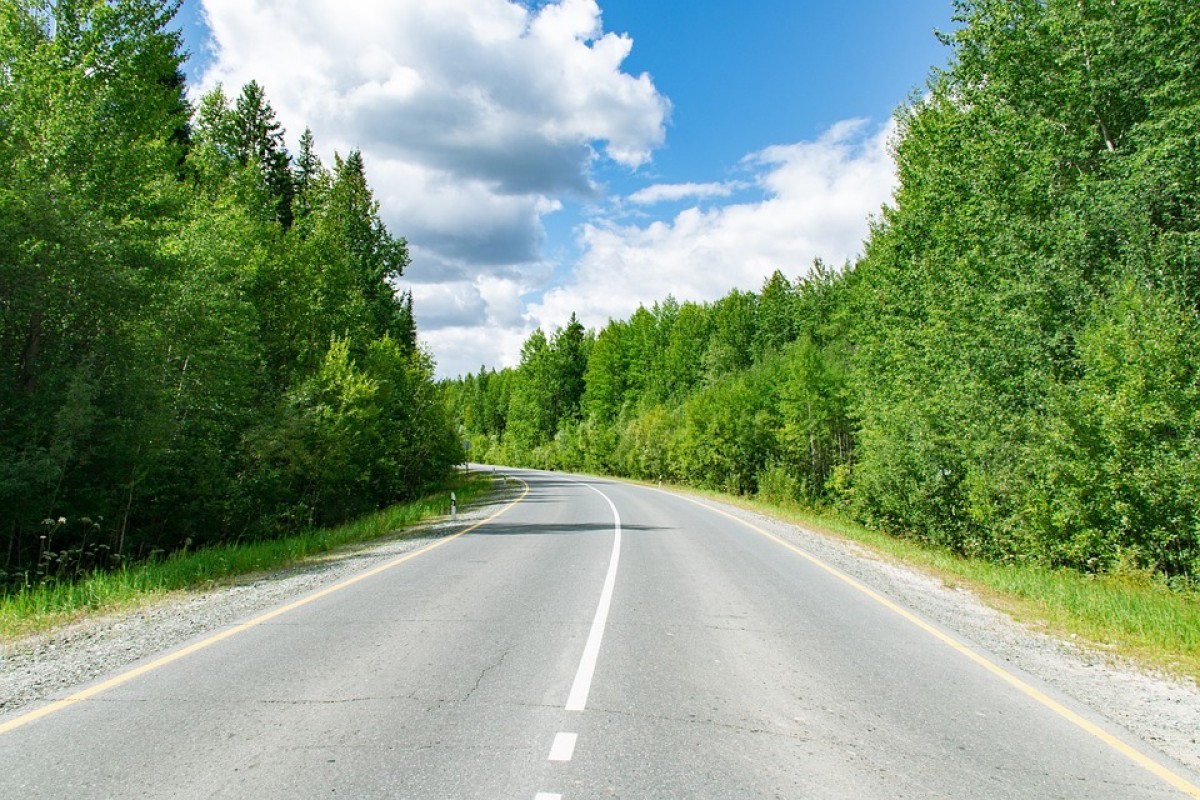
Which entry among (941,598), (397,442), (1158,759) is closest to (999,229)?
(941,598)

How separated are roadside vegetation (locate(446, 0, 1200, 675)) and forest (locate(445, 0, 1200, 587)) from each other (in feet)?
0.18

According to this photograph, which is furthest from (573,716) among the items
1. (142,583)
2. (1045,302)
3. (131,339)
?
(1045,302)

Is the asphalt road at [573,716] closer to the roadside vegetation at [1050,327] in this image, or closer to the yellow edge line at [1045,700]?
the yellow edge line at [1045,700]

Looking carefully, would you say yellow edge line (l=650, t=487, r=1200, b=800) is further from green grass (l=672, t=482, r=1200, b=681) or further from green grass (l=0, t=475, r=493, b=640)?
green grass (l=0, t=475, r=493, b=640)

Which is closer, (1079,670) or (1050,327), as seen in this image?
(1079,670)

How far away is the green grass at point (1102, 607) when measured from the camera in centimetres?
711

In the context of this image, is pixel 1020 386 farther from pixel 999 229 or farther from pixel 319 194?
pixel 319 194

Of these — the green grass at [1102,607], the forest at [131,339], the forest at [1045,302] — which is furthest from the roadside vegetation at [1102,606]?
the forest at [131,339]

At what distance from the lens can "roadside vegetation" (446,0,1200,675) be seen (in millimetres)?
12539

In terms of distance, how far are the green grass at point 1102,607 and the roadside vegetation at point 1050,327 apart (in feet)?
0.20

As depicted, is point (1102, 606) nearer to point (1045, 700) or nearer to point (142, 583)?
point (1045, 700)

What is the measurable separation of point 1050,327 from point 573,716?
17.3 metres

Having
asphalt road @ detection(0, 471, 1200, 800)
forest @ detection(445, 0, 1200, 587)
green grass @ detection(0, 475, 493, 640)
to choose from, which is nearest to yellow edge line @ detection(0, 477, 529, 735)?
asphalt road @ detection(0, 471, 1200, 800)

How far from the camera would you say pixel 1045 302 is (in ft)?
55.5
